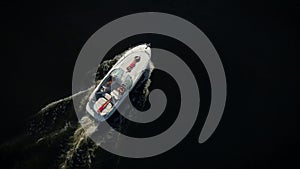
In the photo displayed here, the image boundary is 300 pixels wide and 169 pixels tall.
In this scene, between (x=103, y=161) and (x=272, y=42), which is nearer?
(x=103, y=161)

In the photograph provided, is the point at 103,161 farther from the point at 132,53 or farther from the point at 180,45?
the point at 180,45

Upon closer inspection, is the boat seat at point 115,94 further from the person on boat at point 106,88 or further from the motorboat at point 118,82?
the person on boat at point 106,88

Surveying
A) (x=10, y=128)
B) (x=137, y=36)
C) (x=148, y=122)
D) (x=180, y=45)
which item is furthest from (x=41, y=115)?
(x=180, y=45)

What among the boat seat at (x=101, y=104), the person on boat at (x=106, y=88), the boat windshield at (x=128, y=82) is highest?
the boat windshield at (x=128, y=82)

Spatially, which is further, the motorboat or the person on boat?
the person on boat

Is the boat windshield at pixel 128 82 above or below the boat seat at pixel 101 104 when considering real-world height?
above

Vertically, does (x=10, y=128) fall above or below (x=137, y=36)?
below

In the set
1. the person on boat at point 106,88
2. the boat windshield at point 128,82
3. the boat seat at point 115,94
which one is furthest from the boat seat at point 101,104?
the boat windshield at point 128,82

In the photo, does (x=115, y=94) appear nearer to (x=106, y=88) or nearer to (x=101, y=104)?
(x=106, y=88)

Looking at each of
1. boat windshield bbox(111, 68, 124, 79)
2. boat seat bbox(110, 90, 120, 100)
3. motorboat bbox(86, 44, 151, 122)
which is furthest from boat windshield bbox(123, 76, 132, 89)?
boat seat bbox(110, 90, 120, 100)

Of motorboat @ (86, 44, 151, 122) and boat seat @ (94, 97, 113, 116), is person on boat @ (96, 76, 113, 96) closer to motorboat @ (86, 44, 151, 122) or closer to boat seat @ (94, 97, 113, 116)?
motorboat @ (86, 44, 151, 122)

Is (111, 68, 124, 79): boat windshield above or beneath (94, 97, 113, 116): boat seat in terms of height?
above
